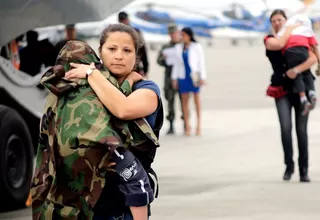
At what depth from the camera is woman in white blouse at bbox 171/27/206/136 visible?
16391 mm

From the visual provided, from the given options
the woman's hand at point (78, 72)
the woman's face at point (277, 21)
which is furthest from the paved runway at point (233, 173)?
the woman's hand at point (78, 72)

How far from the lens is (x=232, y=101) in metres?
23.6

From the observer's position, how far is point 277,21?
35.4 ft

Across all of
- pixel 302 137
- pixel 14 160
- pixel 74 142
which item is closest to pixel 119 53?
pixel 74 142

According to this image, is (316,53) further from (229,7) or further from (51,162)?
(229,7)

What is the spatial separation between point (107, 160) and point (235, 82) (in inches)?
1032

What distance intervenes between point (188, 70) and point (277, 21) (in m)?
5.73

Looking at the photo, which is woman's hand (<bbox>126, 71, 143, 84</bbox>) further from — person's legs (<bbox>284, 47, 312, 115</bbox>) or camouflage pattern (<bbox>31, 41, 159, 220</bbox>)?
person's legs (<bbox>284, 47, 312, 115</bbox>)

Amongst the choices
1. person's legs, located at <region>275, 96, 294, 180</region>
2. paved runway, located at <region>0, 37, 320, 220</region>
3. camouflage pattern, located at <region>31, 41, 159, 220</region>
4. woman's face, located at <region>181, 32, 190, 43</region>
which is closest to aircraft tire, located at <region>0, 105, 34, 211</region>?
paved runway, located at <region>0, 37, 320, 220</region>

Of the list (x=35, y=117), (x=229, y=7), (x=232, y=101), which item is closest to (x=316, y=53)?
(x=35, y=117)

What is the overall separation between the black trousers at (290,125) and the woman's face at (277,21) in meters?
0.68

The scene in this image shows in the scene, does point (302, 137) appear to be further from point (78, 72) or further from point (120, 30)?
point (78, 72)

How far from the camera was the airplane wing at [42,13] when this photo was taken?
28.4 feet

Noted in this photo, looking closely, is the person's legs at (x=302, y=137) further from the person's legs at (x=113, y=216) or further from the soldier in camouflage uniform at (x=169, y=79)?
the soldier in camouflage uniform at (x=169, y=79)
